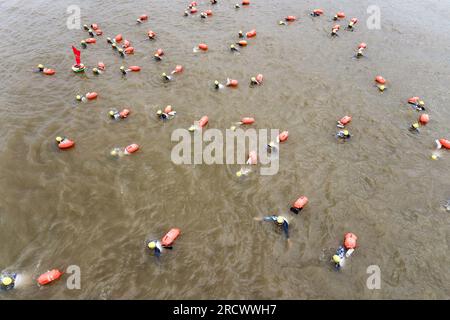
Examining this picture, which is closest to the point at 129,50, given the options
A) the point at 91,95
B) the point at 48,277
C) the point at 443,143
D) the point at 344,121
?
the point at 91,95

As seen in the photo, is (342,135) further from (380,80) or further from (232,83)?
(232,83)

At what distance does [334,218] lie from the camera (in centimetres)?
1731

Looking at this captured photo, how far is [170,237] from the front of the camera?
629 inches

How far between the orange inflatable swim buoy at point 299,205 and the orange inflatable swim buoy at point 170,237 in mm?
6061

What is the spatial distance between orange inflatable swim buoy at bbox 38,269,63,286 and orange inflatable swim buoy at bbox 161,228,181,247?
478 centimetres

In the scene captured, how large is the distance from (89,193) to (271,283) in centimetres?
1092

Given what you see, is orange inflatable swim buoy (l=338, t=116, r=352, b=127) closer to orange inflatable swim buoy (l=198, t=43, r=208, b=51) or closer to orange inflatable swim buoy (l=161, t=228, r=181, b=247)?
orange inflatable swim buoy (l=161, t=228, r=181, b=247)

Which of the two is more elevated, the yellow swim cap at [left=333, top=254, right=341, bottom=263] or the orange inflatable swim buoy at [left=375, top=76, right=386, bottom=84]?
→ the orange inflatable swim buoy at [left=375, top=76, right=386, bottom=84]

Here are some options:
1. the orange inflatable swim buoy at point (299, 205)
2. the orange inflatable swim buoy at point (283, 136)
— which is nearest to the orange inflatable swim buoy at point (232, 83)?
the orange inflatable swim buoy at point (283, 136)

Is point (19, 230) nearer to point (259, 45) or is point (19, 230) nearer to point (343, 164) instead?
point (343, 164)

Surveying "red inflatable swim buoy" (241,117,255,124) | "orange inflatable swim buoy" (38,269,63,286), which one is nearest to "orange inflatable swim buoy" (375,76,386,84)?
"red inflatable swim buoy" (241,117,255,124)

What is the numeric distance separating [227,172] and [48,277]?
10.3 meters

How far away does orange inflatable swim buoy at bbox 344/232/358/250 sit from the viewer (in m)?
15.7

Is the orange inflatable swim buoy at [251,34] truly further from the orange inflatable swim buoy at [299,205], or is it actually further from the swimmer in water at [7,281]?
the swimmer in water at [7,281]
